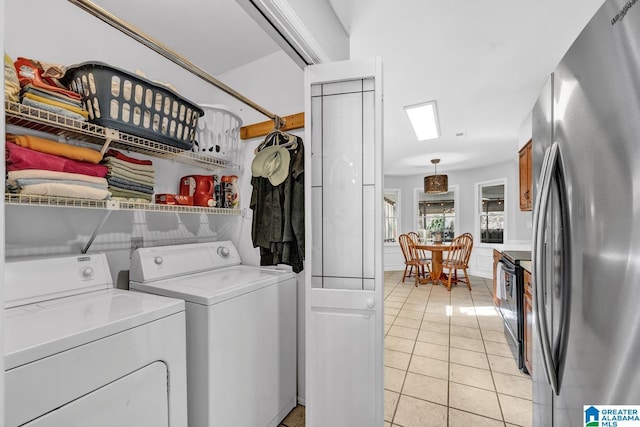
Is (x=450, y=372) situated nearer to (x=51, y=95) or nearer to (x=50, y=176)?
(x=50, y=176)

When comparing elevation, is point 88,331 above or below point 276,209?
below

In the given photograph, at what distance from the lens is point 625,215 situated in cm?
54

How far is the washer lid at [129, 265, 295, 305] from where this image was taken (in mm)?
1337

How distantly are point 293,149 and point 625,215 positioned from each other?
145cm

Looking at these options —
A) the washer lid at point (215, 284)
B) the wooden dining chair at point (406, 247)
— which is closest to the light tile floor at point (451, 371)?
the washer lid at point (215, 284)

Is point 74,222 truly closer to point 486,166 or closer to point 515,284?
point 515,284

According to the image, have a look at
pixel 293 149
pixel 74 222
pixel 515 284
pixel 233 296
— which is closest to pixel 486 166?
pixel 515 284

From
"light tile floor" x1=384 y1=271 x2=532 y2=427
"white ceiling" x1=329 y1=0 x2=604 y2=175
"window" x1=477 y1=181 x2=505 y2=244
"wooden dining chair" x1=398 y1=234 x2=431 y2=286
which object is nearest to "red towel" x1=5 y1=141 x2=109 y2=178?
"white ceiling" x1=329 y1=0 x2=604 y2=175

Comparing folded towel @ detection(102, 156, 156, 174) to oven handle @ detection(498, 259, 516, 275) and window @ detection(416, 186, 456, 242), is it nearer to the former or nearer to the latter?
oven handle @ detection(498, 259, 516, 275)

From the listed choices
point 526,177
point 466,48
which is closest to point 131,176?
point 466,48

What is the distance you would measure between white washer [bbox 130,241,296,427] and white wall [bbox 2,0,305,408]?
0.21m

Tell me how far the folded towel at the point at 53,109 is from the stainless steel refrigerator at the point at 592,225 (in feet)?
5.94

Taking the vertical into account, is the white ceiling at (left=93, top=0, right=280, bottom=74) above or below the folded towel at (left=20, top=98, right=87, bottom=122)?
above

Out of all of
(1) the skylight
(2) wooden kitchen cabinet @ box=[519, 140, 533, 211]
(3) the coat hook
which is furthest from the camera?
(2) wooden kitchen cabinet @ box=[519, 140, 533, 211]
